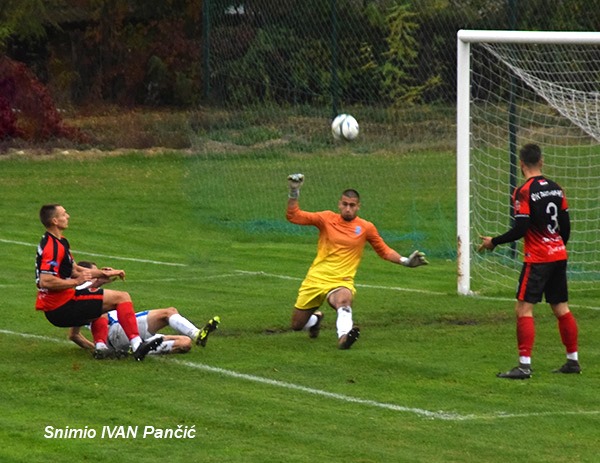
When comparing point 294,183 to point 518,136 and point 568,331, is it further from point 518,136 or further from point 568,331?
point 518,136

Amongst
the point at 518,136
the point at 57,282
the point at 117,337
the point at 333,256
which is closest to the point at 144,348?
the point at 117,337

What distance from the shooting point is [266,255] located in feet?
73.5

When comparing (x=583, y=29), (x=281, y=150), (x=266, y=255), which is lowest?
(x=266, y=255)

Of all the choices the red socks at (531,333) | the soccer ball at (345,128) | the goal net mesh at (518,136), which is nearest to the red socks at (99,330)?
the red socks at (531,333)

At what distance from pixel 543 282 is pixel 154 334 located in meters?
3.88

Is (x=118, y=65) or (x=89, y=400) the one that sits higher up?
(x=118, y=65)

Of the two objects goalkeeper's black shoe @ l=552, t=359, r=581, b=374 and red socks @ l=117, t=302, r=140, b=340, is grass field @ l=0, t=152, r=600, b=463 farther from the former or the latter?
red socks @ l=117, t=302, r=140, b=340

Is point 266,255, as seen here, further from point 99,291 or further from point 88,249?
point 99,291

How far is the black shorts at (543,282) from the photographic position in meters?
12.5

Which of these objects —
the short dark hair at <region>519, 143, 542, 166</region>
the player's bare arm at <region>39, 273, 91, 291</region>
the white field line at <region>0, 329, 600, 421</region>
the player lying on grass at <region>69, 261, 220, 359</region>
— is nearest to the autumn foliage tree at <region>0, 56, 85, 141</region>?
the player lying on grass at <region>69, 261, 220, 359</region>

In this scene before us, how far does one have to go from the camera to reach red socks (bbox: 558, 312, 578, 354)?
12.7m

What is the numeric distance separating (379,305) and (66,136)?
80.9 ft

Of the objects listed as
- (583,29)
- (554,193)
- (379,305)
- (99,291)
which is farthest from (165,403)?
(583,29)

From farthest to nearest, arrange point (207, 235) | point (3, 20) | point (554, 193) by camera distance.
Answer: point (3, 20) < point (207, 235) < point (554, 193)
